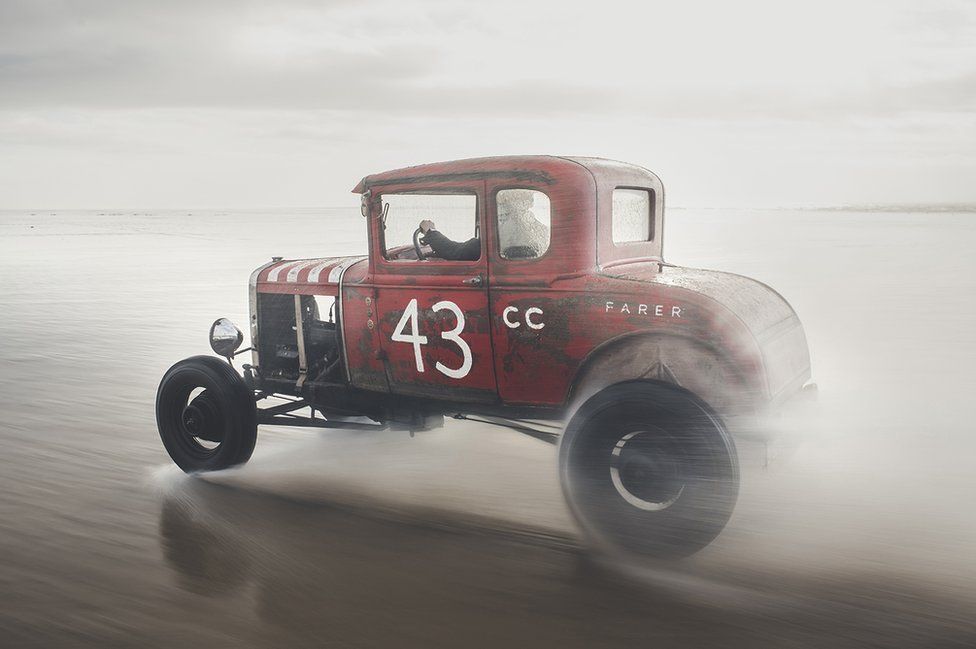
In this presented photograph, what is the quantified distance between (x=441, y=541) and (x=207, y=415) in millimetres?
1965

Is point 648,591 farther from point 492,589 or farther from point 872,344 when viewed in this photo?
point 872,344

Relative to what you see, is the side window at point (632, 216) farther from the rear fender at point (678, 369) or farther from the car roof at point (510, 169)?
the rear fender at point (678, 369)

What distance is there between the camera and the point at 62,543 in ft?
14.2

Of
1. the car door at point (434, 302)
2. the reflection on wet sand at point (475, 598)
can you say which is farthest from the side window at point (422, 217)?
the reflection on wet sand at point (475, 598)

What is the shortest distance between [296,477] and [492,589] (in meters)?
2.12

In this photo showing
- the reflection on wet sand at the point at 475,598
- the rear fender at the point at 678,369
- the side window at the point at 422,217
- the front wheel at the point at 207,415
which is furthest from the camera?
the front wheel at the point at 207,415

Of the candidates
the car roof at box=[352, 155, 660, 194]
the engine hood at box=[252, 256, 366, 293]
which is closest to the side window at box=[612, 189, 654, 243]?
the car roof at box=[352, 155, 660, 194]

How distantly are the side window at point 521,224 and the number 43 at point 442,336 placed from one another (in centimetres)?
45

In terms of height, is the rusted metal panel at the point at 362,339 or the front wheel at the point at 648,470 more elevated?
the rusted metal panel at the point at 362,339

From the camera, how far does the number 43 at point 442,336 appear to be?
4.80m

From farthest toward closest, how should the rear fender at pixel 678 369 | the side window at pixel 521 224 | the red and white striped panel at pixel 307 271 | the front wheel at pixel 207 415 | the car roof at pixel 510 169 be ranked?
the red and white striped panel at pixel 307 271 → the front wheel at pixel 207 415 → the side window at pixel 521 224 → the car roof at pixel 510 169 → the rear fender at pixel 678 369

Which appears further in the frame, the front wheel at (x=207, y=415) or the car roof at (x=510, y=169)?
the front wheel at (x=207, y=415)

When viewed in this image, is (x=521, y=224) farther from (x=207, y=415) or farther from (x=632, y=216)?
(x=207, y=415)

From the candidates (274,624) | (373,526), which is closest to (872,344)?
(373,526)
